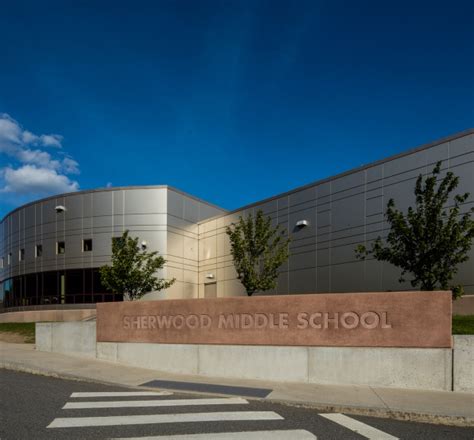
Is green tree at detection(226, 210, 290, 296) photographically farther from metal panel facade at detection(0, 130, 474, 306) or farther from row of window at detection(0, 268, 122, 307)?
row of window at detection(0, 268, 122, 307)

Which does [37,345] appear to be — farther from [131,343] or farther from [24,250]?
[24,250]

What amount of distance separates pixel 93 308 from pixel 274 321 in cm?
2467

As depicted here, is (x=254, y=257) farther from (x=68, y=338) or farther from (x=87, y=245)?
(x=87, y=245)

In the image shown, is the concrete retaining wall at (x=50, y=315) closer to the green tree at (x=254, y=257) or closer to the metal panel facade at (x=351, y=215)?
the metal panel facade at (x=351, y=215)

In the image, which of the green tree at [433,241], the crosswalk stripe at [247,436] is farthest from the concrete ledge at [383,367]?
the green tree at [433,241]

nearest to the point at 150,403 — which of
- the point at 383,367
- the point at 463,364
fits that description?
the point at 383,367

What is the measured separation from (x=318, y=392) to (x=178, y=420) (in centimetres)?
334

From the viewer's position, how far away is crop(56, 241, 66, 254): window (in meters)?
35.0

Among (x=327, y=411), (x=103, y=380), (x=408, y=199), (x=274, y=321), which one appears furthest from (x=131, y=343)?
(x=408, y=199)

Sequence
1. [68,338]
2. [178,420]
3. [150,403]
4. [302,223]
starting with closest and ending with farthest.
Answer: [178,420], [150,403], [68,338], [302,223]

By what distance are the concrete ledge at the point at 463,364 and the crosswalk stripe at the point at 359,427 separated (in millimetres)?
3158

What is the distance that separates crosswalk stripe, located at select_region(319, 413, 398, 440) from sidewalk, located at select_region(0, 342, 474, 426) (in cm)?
47

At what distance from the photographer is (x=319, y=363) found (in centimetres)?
1016

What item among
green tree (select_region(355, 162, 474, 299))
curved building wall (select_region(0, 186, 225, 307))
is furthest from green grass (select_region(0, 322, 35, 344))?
green tree (select_region(355, 162, 474, 299))
